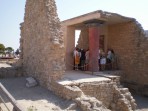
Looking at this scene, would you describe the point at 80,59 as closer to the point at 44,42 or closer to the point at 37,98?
the point at 44,42

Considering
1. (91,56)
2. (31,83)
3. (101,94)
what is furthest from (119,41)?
(31,83)

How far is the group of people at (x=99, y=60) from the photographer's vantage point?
47.6 feet

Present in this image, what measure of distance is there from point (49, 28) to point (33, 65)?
2826mm

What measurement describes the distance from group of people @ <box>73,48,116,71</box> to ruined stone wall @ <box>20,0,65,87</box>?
3.15 meters

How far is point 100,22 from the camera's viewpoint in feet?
44.3

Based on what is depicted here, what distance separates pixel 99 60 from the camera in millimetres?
14812

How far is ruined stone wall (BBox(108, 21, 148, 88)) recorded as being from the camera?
13953 mm

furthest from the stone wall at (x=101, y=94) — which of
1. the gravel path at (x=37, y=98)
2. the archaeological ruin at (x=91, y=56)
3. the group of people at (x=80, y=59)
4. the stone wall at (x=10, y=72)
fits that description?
the stone wall at (x=10, y=72)

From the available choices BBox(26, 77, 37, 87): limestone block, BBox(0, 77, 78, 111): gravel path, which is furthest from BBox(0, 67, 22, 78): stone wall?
BBox(26, 77, 37, 87): limestone block

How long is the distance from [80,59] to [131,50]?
3.17 metres

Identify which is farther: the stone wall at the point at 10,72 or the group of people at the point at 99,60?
the group of people at the point at 99,60

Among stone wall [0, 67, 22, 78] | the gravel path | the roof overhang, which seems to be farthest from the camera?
stone wall [0, 67, 22, 78]

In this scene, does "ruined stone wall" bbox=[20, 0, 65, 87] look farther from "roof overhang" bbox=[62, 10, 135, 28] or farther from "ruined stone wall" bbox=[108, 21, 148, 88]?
"ruined stone wall" bbox=[108, 21, 148, 88]

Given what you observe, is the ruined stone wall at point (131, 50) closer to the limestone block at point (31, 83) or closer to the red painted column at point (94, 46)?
the red painted column at point (94, 46)
